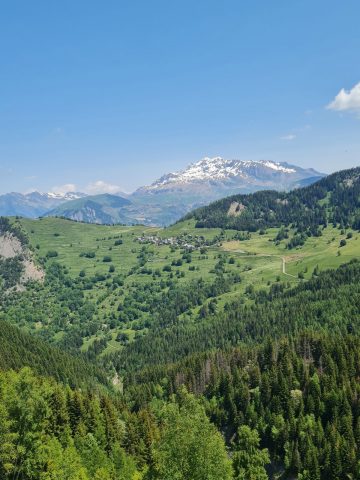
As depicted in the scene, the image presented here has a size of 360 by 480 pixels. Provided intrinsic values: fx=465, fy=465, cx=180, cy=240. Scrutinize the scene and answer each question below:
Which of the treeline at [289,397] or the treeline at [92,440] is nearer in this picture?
the treeline at [92,440]

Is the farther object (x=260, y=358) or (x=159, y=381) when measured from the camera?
(x=159, y=381)

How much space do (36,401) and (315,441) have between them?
78.6 m

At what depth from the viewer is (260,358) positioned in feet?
556

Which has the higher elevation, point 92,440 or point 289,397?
point 92,440

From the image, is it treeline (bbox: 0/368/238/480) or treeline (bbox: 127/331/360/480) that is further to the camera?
treeline (bbox: 127/331/360/480)

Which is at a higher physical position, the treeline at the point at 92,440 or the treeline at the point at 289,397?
the treeline at the point at 92,440

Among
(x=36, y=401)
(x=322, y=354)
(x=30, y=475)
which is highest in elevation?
(x=36, y=401)

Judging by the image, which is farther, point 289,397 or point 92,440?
point 289,397

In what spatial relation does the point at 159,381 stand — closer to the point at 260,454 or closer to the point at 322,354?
the point at 322,354

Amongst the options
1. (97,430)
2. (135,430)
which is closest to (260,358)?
(135,430)

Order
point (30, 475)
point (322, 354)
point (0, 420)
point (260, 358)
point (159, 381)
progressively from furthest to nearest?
1. point (159, 381)
2. point (260, 358)
3. point (322, 354)
4. point (30, 475)
5. point (0, 420)

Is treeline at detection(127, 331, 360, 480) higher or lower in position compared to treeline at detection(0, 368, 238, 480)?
lower

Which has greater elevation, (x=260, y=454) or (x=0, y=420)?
(x=0, y=420)

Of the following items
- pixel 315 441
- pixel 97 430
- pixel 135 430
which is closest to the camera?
pixel 97 430
